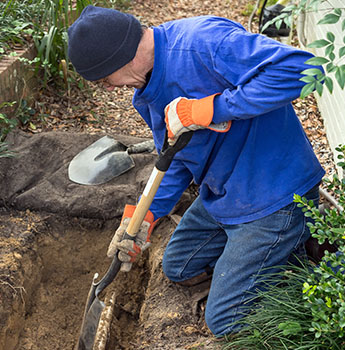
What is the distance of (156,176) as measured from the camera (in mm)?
2365

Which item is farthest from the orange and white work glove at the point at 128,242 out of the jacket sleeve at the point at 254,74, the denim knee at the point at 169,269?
the jacket sleeve at the point at 254,74

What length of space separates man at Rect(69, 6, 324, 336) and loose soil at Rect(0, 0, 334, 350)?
16.5 inches

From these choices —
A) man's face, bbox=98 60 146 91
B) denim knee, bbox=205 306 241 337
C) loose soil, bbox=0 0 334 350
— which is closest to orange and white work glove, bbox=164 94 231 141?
man's face, bbox=98 60 146 91

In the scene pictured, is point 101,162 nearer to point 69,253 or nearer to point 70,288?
point 69,253

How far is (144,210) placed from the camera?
2486 mm

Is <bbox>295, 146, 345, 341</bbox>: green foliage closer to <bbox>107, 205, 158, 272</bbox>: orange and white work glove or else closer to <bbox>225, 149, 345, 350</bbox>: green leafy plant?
<bbox>225, 149, 345, 350</bbox>: green leafy plant

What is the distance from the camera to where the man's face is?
7.14 ft

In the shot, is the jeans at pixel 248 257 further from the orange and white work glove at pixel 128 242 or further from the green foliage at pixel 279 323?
the orange and white work glove at pixel 128 242

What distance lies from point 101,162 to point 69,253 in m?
0.77

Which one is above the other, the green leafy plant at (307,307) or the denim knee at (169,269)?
the green leafy plant at (307,307)

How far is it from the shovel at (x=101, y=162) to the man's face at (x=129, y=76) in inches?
62.4

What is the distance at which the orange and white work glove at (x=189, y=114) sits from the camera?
2.12m

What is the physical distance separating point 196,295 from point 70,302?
1.02m

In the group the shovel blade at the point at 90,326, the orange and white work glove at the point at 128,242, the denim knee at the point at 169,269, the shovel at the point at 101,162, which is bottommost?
the shovel blade at the point at 90,326
